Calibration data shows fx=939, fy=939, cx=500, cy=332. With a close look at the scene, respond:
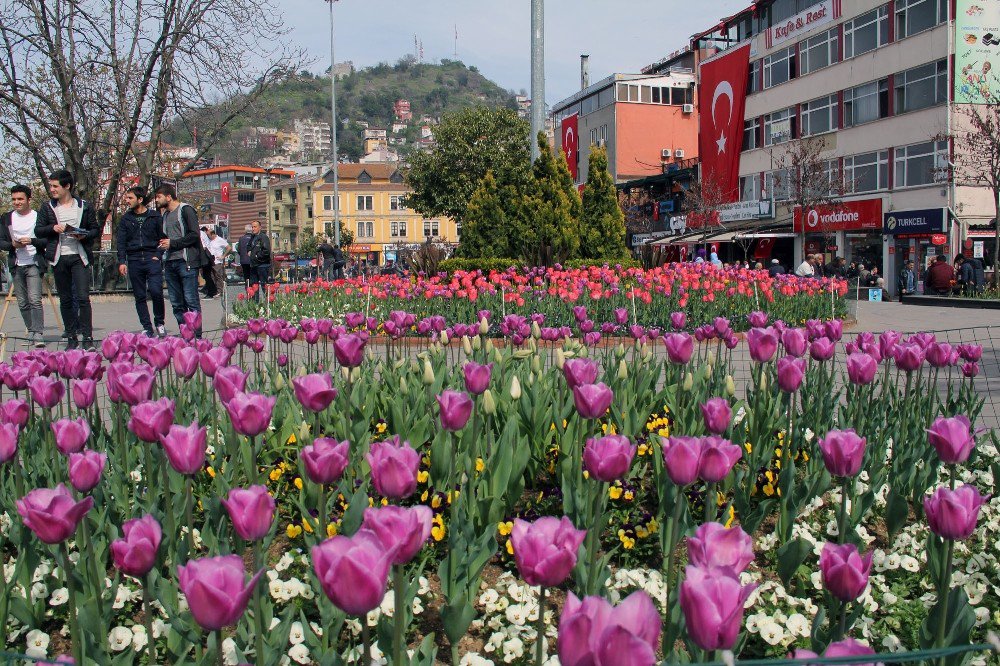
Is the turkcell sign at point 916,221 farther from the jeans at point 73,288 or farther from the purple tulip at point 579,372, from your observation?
the purple tulip at point 579,372

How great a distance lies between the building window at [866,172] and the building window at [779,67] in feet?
18.7

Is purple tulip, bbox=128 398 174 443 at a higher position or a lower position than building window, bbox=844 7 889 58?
lower

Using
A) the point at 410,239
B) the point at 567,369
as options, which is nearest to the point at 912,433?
the point at 567,369

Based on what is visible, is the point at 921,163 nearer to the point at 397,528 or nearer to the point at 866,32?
the point at 866,32

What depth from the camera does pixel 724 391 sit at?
162 inches

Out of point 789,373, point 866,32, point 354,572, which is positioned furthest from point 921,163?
point 354,572

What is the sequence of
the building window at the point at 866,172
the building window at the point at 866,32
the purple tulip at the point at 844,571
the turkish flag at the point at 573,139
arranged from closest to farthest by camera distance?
the purple tulip at the point at 844,571 → the building window at the point at 866,32 → the building window at the point at 866,172 → the turkish flag at the point at 573,139

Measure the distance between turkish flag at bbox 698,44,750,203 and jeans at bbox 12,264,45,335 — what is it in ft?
124

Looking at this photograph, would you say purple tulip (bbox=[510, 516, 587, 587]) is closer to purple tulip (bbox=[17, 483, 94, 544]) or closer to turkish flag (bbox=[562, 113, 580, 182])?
purple tulip (bbox=[17, 483, 94, 544])

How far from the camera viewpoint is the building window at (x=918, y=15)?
31.1 meters

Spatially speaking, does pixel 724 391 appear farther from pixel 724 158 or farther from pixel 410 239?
pixel 410 239

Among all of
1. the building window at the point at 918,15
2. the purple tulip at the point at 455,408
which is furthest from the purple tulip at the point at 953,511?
the building window at the point at 918,15

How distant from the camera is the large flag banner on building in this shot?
30359mm

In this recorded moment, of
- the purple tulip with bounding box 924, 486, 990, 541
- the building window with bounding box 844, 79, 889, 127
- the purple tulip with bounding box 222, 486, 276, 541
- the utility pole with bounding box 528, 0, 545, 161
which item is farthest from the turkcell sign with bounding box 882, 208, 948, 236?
the purple tulip with bounding box 222, 486, 276, 541
